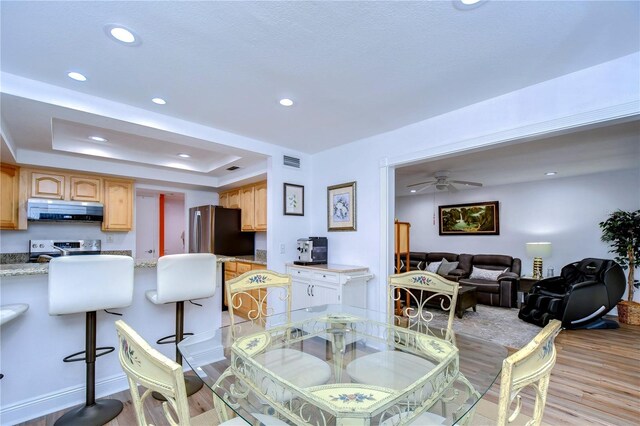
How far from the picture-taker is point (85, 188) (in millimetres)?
4203

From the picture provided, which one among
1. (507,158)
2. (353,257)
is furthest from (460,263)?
(353,257)

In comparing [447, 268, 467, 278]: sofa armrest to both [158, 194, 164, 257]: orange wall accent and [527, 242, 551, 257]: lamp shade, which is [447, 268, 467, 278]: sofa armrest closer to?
[527, 242, 551, 257]: lamp shade

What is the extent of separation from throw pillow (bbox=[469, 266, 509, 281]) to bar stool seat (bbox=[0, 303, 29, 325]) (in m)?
6.41

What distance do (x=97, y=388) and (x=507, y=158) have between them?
5281 millimetres

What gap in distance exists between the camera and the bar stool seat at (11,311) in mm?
1723

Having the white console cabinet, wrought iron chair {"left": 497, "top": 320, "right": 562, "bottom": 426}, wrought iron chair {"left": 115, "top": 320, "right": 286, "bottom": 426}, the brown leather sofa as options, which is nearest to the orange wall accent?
the white console cabinet

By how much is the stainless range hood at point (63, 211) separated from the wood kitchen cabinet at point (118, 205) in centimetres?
14

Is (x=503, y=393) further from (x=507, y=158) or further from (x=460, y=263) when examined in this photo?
(x=460, y=263)

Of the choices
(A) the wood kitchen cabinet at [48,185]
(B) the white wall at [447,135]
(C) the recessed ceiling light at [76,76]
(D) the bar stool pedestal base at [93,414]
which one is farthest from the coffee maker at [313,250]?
(A) the wood kitchen cabinet at [48,185]

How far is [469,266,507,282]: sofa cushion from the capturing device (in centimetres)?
570

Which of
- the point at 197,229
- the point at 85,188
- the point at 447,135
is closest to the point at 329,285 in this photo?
the point at 447,135

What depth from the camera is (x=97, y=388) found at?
232cm

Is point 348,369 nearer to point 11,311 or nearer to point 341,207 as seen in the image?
point 11,311

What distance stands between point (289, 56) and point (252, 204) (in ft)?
10.8
